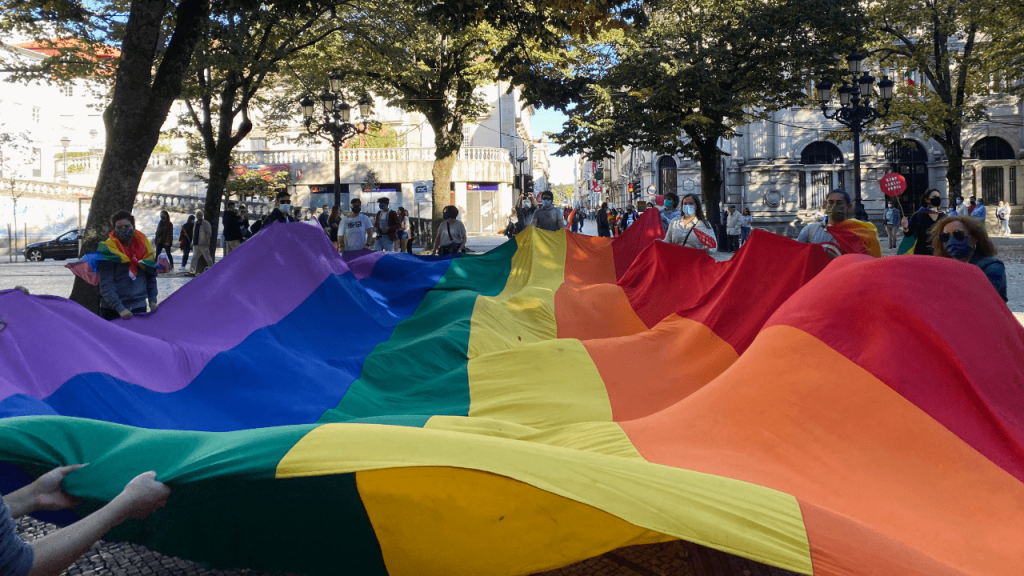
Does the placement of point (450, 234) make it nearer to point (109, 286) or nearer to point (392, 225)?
point (392, 225)

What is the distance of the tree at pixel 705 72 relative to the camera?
78.3 ft

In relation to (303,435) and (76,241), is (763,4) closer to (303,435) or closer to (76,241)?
(303,435)

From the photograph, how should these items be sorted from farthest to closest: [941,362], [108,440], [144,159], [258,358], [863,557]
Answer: [144,159] < [258,358] < [941,362] < [108,440] < [863,557]

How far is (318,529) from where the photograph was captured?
8.52 ft

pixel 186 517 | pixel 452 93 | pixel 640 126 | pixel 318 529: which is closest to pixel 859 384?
pixel 318 529

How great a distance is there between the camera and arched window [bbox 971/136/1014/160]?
4103 cm

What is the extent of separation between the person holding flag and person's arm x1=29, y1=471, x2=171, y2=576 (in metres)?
6.30

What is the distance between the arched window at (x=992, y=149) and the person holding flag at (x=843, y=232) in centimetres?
4003

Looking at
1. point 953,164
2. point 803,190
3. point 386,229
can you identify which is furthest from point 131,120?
point 803,190

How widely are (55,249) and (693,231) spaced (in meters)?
30.7

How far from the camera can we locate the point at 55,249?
104 feet

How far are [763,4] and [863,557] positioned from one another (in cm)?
2561

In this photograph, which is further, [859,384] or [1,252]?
[1,252]

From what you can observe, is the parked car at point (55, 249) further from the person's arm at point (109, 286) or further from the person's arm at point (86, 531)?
the person's arm at point (86, 531)
